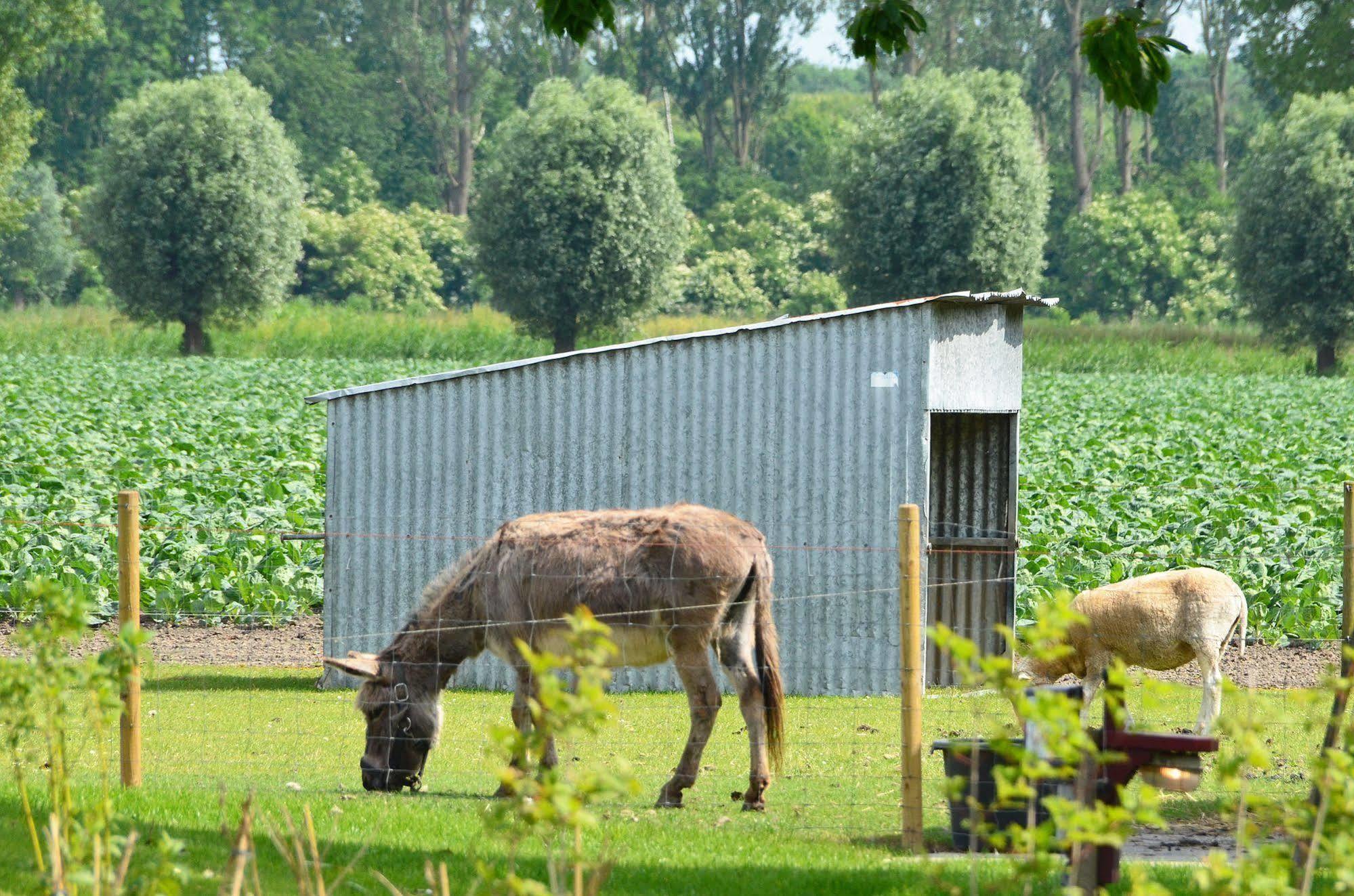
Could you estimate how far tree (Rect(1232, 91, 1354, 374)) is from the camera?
53.1 metres

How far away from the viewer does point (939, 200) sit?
5619cm

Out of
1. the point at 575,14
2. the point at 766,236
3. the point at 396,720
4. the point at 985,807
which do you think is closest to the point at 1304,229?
the point at 766,236

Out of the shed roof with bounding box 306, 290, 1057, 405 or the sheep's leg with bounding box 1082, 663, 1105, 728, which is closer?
the sheep's leg with bounding box 1082, 663, 1105, 728

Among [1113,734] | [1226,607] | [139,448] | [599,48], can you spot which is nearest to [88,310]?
[599,48]

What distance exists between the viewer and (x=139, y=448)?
2186 centimetres

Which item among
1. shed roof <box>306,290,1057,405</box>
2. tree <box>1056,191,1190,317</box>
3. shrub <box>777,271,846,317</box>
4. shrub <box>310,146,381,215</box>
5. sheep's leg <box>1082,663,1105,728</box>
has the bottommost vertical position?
sheep's leg <box>1082,663,1105,728</box>

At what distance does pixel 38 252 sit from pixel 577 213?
31.3 m

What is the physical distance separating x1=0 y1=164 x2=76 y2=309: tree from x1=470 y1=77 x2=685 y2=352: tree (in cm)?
2615

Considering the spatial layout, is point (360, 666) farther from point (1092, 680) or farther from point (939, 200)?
point (939, 200)

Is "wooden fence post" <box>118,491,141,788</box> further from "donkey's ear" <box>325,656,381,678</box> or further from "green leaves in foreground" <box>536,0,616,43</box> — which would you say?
"green leaves in foreground" <box>536,0,616,43</box>

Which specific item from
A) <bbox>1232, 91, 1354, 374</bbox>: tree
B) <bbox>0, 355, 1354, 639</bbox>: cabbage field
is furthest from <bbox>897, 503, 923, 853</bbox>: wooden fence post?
<bbox>1232, 91, 1354, 374</bbox>: tree

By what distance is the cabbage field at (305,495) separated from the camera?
623 inches

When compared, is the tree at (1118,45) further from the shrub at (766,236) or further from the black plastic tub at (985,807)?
the shrub at (766,236)

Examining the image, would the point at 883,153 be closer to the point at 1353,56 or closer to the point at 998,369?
the point at 1353,56
